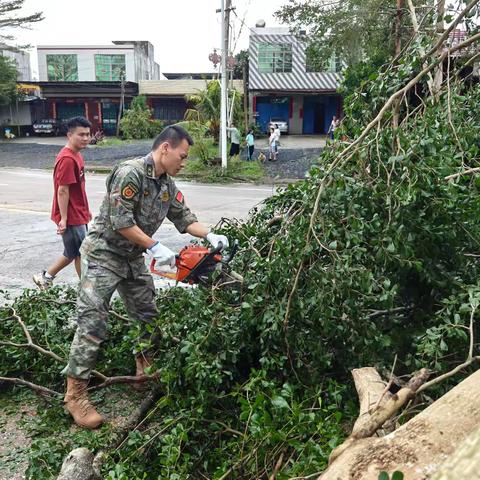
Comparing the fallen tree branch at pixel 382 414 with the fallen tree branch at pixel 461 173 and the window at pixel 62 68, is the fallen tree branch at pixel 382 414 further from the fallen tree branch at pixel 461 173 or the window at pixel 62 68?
the window at pixel 62 68

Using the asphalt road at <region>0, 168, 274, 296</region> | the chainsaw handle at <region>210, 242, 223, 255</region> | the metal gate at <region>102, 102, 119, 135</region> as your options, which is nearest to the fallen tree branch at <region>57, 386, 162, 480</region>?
the chainsaw handle at <region>210, 242, 223, 255</region>

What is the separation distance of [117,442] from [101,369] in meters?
0.74

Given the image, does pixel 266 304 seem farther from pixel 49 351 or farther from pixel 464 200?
pixel 49 351

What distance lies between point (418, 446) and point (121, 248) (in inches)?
78.0

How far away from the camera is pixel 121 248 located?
10.2 ft

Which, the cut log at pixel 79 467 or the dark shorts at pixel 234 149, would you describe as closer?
the cut log at pixel 79 467

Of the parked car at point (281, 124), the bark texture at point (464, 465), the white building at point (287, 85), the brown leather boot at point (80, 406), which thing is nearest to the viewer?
the bark texture at point (464, 465)

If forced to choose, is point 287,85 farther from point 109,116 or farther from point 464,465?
point 464,465

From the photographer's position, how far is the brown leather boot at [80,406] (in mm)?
2914

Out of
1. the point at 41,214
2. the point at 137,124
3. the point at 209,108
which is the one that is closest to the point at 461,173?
the point at 41,214

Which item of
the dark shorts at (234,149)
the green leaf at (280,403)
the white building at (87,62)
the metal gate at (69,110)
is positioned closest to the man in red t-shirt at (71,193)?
the green leaf at (280,403)

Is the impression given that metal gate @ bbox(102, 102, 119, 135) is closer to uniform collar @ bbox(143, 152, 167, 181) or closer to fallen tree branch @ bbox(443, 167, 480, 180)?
uniform collar @ bbox(143, 152, 167, 181)

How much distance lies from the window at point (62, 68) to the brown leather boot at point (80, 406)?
40.5 meters

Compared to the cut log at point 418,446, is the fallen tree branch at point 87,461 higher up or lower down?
lower down
